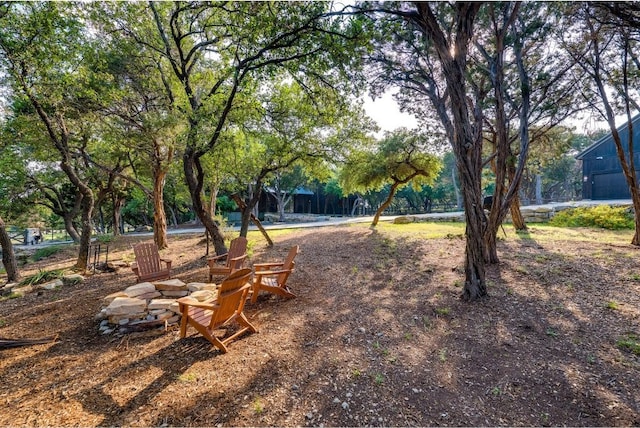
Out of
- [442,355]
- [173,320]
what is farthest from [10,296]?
[442,355]

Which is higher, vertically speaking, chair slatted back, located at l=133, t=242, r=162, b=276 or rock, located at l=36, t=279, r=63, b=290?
chair slatted back, located at l=133, t=242, r=162, b=276

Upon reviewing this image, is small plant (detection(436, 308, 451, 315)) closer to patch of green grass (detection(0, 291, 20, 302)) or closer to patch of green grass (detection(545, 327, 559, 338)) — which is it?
patch of green grass (detection(545, 327, 559, 338))

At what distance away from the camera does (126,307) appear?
389 centimetres

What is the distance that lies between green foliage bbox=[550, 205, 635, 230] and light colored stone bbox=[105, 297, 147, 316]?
17.7 m

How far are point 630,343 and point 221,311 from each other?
4.73m

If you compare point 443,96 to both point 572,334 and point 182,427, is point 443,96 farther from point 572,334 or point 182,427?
point 182,427

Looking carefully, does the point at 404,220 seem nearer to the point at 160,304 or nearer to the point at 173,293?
the point at 173,293

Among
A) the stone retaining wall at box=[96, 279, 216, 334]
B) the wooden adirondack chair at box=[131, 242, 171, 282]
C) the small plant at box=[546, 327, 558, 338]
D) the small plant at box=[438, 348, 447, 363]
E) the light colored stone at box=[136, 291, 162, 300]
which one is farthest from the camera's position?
the wooden adirondack chair at box=[131, 242, 171, 282]

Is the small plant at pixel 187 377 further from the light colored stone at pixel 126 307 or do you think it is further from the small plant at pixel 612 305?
the small plant at pixel 612 305

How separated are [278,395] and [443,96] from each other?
8562 millimetres

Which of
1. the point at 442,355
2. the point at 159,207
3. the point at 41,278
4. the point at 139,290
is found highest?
the point at 159,207

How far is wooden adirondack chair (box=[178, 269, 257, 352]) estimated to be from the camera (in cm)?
313

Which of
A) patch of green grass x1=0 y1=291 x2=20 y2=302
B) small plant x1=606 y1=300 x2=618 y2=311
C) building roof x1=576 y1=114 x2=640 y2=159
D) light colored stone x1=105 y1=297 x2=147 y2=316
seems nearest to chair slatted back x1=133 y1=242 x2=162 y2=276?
light colored stone x1=105 y1=297 x2=147 y2=316

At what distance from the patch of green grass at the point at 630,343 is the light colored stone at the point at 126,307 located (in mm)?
6040
